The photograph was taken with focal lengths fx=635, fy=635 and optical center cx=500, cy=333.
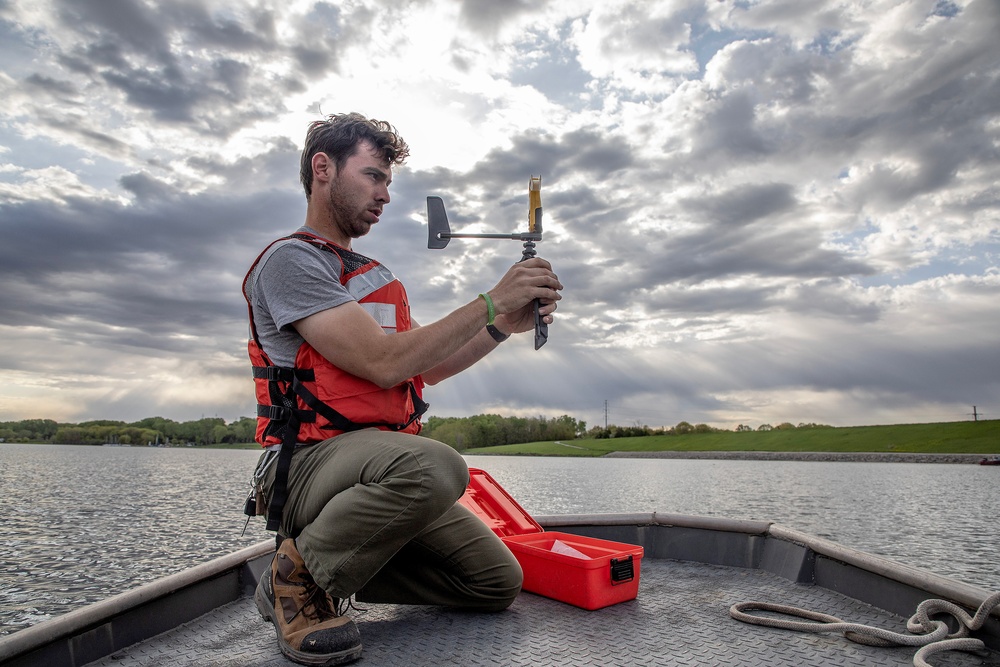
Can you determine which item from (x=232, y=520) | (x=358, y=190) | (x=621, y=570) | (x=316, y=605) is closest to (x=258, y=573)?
(x=316, y=605)

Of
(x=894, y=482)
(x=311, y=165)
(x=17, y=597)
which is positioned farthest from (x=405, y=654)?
(x=894, y=482)

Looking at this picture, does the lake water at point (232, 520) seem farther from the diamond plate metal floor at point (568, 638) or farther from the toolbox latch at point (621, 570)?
the toolbox latch at point (621, 570)

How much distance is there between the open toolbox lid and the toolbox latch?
1.05 metres

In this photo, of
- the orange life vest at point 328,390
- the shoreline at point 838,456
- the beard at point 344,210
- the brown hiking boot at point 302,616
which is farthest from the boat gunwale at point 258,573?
the shoreline at point 838,456

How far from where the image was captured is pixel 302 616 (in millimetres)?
2434

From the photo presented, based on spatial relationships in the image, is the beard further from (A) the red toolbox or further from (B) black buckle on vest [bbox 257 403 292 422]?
(A) the red toolbox

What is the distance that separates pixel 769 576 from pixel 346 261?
3.12m

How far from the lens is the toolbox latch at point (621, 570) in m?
3.16

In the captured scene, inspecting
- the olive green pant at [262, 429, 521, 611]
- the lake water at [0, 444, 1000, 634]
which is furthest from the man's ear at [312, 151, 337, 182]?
the lake water at [0, 444, 1000, 634]

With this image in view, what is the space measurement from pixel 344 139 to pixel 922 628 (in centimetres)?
319

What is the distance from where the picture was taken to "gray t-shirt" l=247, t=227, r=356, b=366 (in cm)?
250

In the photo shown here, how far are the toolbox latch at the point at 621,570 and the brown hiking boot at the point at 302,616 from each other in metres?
1.32

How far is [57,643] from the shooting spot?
2189 mm

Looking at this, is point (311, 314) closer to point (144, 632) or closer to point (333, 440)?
point (333, 440)
